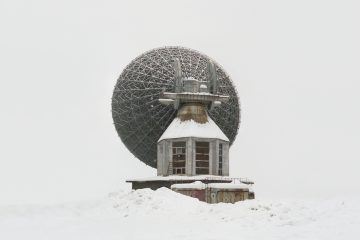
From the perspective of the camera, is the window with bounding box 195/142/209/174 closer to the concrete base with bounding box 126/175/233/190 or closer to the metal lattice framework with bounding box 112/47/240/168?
the concrete base with bounding box 126/175/233/190

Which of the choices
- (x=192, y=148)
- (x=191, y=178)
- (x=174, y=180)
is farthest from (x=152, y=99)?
(x=191, y=178)

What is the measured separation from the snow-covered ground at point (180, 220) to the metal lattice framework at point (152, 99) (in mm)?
20421

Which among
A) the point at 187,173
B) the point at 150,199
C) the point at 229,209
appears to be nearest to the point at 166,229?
the point at 229,209

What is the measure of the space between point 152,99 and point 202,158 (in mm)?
8027

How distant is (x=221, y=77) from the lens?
51.4 meters

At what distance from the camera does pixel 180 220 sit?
77.0 ft

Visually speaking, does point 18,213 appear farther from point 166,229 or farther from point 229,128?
point 229,128

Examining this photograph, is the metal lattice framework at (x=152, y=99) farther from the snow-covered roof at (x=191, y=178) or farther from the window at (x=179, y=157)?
the snow-covered roof at (x=191, y=178)

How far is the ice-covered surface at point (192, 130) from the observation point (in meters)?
44.5

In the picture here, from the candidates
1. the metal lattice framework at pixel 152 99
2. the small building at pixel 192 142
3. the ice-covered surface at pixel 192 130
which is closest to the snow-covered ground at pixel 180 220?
the small building at pixel 192 142

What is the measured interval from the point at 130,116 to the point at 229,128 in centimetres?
938

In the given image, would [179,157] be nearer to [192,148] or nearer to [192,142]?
[192,148]

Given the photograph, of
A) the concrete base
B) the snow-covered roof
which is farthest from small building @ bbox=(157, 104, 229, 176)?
the concrete base

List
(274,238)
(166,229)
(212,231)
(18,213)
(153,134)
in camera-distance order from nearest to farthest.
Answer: (274,238), (212,231), (166,229), (18,213), (153,134)
